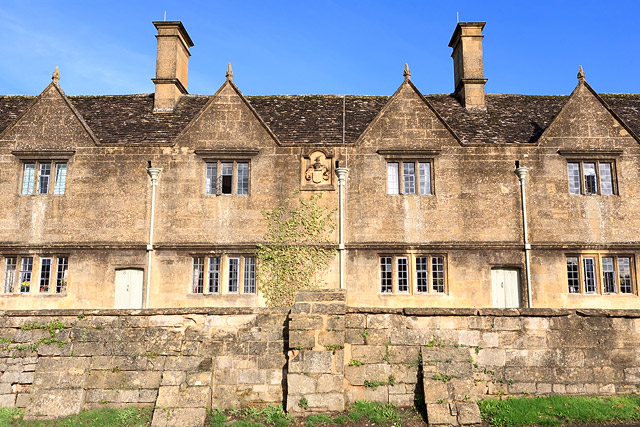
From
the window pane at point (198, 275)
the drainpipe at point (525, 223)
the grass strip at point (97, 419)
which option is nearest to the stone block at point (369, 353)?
the grass strip at point (97, 419)

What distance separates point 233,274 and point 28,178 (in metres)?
9.03

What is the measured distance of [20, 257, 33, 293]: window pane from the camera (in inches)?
→ 781

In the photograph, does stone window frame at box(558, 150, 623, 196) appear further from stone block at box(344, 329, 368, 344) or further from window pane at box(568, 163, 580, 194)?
stone block at box(344, 329, 368, 344)

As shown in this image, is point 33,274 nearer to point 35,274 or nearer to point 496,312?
point 35,274

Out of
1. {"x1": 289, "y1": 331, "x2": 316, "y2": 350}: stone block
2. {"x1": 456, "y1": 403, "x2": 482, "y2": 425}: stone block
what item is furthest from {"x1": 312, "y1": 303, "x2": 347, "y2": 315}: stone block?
{"x1": 456, "y1": 403, "x2": 482, "y2": 425}: stone block

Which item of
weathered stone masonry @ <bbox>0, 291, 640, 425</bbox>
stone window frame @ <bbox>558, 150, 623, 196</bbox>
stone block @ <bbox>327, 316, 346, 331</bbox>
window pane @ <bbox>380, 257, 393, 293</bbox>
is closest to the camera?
weathered stone masonry @ <bbox>0, 291, 640, 425</bbox>

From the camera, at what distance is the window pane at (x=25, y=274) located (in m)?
19.8

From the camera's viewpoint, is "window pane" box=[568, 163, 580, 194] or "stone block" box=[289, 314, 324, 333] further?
"window pane" box=[568, 163, 580, 194]

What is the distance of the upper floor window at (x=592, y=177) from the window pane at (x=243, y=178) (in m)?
12.5

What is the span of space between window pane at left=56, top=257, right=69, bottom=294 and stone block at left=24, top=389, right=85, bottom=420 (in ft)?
35.6

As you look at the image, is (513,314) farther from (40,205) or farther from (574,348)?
(40,205)

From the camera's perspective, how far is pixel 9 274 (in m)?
20.0

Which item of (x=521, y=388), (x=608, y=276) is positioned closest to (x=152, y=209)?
(x=521, y=388)

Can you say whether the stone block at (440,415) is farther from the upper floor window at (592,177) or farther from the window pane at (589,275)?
the upper floor window at (592,177)
